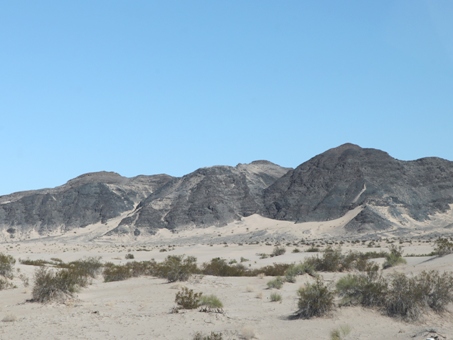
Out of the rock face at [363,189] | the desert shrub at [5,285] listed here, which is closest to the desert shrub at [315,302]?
the desert shrub at [5,285]

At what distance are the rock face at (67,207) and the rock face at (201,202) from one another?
1088 centimetres

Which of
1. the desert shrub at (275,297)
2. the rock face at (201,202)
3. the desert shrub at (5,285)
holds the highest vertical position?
the rock face at (201,202)

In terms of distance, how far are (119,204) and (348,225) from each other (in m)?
56.9

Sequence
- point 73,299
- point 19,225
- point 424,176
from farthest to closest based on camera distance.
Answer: point 19,225, point 424,176, point 73,299

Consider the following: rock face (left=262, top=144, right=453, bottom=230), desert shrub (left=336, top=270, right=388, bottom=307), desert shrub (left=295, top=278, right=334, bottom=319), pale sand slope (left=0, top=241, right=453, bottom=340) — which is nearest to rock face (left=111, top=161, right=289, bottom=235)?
rock face (left=262, top=144, right=453, bottom=230)

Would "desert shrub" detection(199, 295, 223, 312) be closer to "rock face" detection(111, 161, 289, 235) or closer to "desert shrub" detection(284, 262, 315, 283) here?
"desert shrub" detection(284, 262, 315, 283)

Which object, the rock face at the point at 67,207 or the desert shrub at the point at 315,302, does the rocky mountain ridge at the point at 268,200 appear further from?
the desert shrub at the point at 315,302

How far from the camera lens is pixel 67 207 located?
127 metres

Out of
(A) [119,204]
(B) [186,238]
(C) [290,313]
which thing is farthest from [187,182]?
(C) [290,313]

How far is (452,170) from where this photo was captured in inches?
4094

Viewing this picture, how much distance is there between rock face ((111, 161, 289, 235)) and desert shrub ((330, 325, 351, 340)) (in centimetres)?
8773

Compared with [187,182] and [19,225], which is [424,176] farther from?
[19,225]

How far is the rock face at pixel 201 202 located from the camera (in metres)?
104

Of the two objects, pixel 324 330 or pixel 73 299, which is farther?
pixel 73 299
